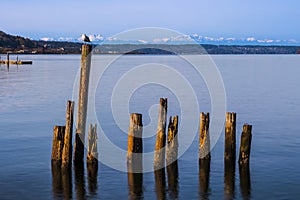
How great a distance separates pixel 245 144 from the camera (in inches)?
654

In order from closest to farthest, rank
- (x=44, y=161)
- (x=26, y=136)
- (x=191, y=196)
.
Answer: (x=191, y=196), (x=44, y=161), (x=26, y=136)

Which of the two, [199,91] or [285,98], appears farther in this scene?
[199,91]

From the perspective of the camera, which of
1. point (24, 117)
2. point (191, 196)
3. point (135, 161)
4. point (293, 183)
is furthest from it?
point (24, 117)

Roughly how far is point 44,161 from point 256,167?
7.84m

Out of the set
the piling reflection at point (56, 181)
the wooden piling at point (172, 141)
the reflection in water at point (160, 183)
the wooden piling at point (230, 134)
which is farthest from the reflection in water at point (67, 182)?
the wooden piling at point (230, 134)

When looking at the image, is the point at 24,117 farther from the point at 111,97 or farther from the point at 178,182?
the point at 178,182

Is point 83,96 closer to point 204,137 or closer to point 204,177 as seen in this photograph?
point 204,137

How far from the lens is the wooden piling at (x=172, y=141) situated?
16750mm

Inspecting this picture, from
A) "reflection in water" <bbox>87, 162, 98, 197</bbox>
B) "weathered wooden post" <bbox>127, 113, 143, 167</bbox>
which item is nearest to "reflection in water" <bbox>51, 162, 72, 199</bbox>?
"reflection in water" <bbox>87, 162, 98, 197</bbox>

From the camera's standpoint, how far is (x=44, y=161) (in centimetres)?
1827

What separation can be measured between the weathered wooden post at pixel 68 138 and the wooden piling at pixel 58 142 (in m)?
0.28

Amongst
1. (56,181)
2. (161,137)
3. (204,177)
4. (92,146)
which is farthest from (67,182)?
(204,177)

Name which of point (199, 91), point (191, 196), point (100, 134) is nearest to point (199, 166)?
point (191, 196)

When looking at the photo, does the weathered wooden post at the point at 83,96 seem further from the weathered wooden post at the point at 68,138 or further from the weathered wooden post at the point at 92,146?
the weathered wooden post at the point at 68,138
